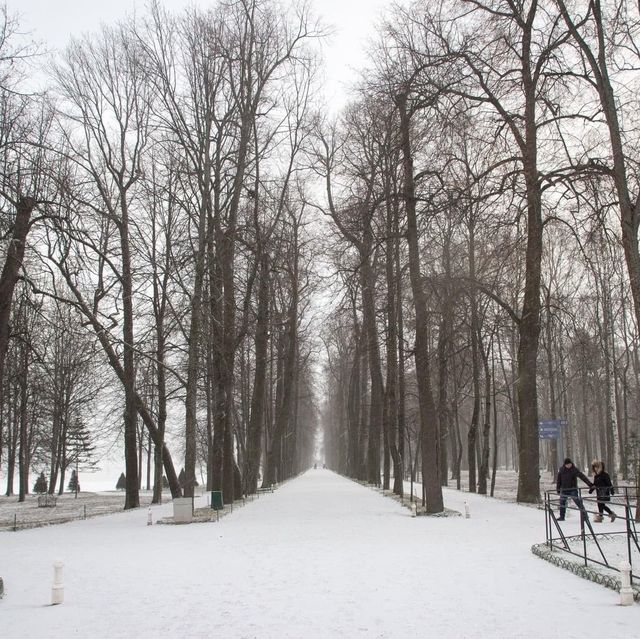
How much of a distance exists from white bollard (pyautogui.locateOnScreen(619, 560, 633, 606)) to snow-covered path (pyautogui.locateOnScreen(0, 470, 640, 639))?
10 cm

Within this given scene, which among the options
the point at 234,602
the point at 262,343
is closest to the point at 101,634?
the point at 234,602

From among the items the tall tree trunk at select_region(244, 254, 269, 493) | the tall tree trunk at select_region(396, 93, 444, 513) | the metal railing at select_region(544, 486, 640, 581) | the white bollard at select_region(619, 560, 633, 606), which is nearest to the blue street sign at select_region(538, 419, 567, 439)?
the tall tree trunk at select_region(396, 93, 444, 513)

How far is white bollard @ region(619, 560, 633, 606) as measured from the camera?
7.72 meters

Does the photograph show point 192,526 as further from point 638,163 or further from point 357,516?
point 638,163

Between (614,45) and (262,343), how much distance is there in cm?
2002

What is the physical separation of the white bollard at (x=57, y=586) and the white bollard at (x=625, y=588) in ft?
21.4

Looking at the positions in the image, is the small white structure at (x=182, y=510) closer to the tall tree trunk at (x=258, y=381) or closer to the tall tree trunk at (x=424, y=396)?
the tall tree trunk at (x=424, y=396)

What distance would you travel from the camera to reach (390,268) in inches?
1093

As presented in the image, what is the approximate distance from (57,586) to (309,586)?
316 cm

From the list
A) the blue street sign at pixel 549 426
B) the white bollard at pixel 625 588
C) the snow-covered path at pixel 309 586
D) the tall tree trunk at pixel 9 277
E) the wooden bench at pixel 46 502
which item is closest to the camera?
the snow-covered path at pixel 309 586

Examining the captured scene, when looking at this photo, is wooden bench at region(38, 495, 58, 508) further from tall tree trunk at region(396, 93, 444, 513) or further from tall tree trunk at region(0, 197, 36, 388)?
tall tree trunk at region(396, 93, 444, 513)

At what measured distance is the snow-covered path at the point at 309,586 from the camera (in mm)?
7199

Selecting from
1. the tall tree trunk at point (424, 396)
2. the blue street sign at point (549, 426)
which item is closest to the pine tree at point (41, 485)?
the blue street sign at point (549, 426)

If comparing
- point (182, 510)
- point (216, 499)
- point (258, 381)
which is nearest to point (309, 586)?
point (182, 510)
